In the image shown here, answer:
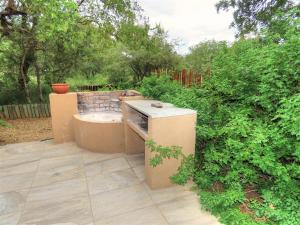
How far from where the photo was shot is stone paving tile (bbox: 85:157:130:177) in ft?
11.3

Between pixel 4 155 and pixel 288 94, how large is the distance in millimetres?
4885

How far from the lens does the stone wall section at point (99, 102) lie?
16.7ft

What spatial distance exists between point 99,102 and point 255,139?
4069mm

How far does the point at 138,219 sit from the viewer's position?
2.29 m

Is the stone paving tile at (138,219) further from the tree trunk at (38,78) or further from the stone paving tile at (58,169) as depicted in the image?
the tree trunk at (38,78)

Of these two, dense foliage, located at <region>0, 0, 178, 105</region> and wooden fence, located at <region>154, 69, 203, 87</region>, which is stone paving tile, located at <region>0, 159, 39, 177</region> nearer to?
wooden fence, located at <region>154, 69, 203, 87</region>

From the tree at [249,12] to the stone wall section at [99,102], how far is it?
5702mm

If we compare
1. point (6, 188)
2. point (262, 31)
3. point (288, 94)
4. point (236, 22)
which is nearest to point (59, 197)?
point (6, 188)

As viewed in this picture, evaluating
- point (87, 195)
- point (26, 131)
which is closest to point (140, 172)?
point (87, 195)

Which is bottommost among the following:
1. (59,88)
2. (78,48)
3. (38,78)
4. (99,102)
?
(99,102)

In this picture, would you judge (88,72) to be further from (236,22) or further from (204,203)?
(204,203)

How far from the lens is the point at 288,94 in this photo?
7.76 ft

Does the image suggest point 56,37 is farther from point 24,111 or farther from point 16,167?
point 16,167

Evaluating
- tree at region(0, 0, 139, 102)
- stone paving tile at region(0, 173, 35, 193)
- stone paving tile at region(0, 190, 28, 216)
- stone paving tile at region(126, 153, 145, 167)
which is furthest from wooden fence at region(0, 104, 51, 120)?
stone paving tile at region(0, 190, 28, 216)
